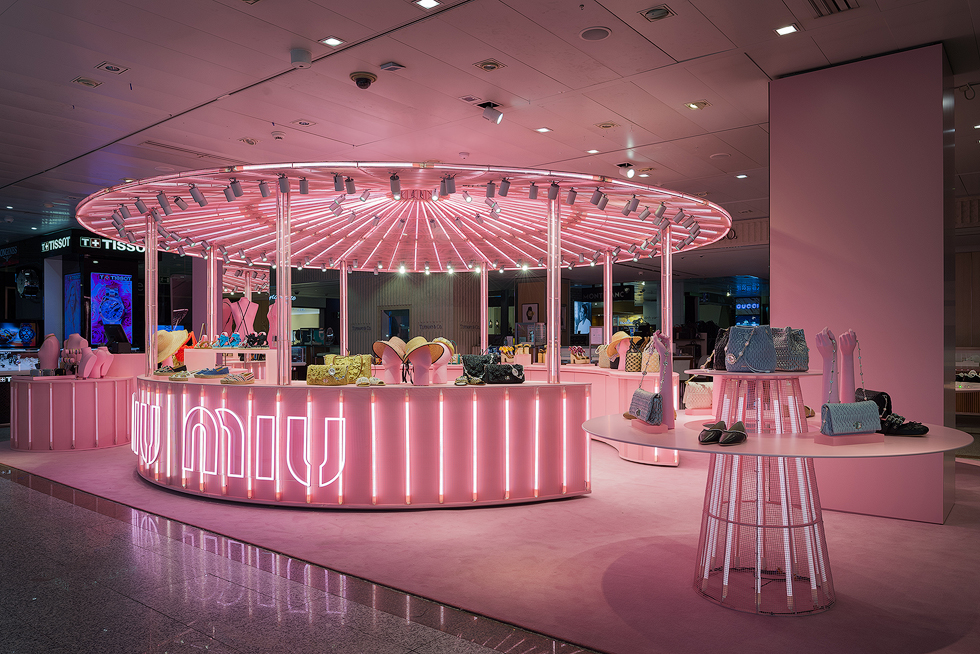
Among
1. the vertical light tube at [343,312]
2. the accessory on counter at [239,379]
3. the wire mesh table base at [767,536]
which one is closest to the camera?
the wire mesh table base at [767,536]

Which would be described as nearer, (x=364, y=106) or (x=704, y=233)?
(x=364, y=106)

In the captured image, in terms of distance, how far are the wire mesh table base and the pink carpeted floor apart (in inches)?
5.0

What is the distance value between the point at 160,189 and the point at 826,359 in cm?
580

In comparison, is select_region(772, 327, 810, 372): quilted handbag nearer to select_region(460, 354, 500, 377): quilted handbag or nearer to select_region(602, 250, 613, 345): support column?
select_region(460, 354, 500, 377): quilted handbag

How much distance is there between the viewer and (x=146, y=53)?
5.54 m

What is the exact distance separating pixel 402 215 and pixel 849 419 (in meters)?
6.35

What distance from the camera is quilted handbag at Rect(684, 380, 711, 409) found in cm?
488

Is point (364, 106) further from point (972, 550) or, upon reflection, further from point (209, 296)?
point (972, 550)

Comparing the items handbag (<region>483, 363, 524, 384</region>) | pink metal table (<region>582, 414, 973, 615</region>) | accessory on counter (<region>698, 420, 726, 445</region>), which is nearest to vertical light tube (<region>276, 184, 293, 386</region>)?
handbag (<region>483, 363, 524, 384</region>)

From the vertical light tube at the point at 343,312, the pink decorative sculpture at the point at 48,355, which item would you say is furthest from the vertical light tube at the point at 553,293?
the pink decorative sculpture at the point at 48,355

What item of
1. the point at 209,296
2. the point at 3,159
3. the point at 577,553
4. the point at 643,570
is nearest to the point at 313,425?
the point at 577,553

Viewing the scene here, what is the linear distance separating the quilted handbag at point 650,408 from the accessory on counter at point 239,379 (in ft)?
12.6

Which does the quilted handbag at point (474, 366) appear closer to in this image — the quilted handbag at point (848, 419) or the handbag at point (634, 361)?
the handbag at point (634, 361)

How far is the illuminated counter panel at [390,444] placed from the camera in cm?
553
